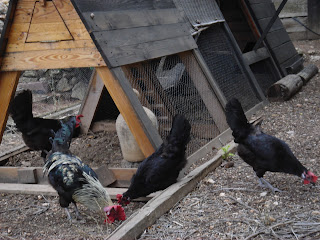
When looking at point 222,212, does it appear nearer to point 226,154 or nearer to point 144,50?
point 226,154

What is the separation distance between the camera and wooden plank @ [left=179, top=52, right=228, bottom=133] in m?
5.04

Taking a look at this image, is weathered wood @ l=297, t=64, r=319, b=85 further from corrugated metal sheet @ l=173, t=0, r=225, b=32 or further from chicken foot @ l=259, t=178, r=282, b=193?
chicken foot @ l=259, t=178, r=282, b=193

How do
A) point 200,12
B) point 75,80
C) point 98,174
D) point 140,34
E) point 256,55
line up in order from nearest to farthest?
point 98,174 < point 140,34 < point 200,12 < point 256,55 < point 75,80

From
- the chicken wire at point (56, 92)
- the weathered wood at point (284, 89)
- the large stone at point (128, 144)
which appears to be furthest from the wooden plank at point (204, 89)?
the chicken wire at point (56, 92)

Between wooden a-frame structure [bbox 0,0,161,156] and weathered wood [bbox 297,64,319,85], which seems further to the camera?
weathered wood [bbox 297,64,319,85]

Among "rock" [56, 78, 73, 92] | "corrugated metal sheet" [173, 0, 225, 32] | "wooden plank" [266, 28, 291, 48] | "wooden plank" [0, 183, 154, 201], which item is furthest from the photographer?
"rock" [56, 78, 73, 92]

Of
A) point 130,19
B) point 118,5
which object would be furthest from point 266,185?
point 118,5

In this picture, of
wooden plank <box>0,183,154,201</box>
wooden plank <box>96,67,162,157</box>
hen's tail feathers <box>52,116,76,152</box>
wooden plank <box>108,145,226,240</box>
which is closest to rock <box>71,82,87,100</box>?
wooden plank <box>0,183,154,201</box>

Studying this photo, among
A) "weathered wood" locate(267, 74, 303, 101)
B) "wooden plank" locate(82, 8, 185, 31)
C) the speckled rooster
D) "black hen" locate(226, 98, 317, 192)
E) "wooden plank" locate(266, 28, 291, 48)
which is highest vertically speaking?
"wooden plank" locate(82, 8, 185, 31)

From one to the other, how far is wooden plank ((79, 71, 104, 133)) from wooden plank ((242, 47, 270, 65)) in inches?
92.7

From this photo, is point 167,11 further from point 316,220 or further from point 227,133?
point 316,220

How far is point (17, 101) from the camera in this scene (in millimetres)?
4875

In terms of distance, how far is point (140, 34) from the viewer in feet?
14.1

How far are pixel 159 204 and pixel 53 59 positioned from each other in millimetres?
1822
